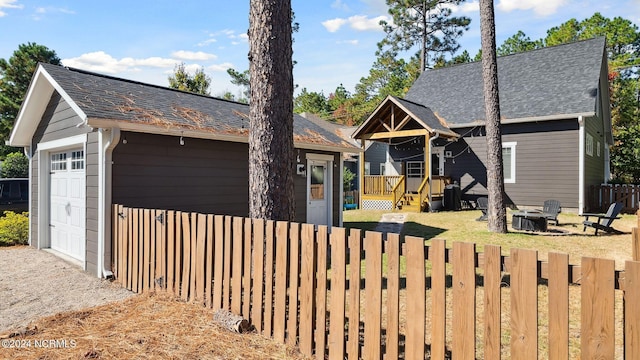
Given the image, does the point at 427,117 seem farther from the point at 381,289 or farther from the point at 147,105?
the point at 381,289

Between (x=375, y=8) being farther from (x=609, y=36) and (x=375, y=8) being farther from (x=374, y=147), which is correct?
(x=609, y=36)

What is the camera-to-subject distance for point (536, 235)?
9242 mm

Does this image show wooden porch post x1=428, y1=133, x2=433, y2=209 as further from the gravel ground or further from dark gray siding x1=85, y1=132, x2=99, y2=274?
the gravel ground

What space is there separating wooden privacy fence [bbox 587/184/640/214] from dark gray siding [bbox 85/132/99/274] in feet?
54.0

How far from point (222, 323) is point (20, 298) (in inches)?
137

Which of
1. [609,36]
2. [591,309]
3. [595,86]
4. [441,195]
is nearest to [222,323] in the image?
[591,309]

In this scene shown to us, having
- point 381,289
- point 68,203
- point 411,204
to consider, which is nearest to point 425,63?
point 411,204

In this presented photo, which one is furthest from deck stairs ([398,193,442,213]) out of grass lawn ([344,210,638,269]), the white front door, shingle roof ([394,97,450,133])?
the white front door

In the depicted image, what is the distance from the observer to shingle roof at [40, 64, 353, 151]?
6.30 meters

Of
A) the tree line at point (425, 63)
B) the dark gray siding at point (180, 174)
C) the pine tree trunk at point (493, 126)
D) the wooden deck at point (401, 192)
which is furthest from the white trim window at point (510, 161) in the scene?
the dark gray siding at point (180, 174)

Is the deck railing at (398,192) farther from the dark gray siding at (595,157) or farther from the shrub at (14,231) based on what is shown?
the shrub at (14,231)

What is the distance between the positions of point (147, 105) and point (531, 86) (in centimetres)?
1590

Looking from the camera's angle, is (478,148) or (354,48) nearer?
(478,148)

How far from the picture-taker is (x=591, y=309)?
1.95 m
